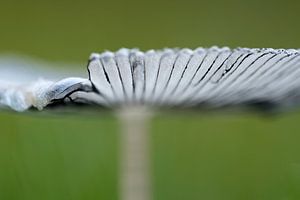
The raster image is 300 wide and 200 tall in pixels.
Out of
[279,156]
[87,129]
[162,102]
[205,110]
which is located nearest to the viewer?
[162,102]

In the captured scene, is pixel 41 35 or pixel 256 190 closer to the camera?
pixel 256 190

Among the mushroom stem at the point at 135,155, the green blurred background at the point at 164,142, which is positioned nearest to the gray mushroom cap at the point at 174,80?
the mushroom stem at the point at 135,155

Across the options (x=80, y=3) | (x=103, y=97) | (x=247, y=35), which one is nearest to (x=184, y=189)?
(x=103, y=97)

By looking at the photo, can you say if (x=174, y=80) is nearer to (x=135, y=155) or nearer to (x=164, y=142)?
(x=135, y=155)

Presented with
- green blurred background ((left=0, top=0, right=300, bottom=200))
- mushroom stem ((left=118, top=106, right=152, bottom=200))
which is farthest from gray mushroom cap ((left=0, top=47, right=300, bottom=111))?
green blurred background ((left=0, top=0, right=300, bottom=200))

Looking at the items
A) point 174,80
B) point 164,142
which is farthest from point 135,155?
point 164,142

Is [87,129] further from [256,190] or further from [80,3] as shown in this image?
[80,3]
